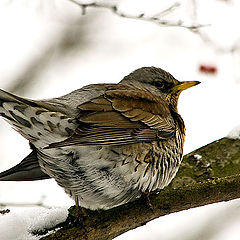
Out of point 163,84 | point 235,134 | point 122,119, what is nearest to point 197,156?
point 235,134

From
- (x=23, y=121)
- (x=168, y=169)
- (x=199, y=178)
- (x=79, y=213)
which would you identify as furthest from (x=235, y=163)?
(x=23, y=121)

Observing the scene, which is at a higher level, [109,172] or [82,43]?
[82,43]

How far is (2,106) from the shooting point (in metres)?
3.15

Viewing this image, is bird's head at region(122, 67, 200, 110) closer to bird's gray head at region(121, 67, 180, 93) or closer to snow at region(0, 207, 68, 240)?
bird's gray head at region(121, 67, 180, 93)

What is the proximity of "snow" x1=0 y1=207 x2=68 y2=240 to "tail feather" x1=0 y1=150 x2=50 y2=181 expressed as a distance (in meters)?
0.32

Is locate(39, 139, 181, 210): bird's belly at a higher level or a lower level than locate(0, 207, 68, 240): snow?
higher

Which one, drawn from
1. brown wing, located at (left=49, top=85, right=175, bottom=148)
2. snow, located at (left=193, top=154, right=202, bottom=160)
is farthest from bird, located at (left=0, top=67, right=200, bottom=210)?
snow, located at (left=193, top=154, right=202, bottom=160)

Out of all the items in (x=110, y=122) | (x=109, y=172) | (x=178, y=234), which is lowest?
(x=178, y=234)

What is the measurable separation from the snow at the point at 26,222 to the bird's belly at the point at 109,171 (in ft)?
0.82

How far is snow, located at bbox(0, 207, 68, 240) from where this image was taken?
3.66m

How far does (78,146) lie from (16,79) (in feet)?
7.26

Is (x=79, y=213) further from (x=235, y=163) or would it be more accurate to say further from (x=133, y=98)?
(x=235, y=163)

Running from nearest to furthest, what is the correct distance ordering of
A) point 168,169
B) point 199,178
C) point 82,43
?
1. point 168,169
2. point 199,178
3. point 82,43

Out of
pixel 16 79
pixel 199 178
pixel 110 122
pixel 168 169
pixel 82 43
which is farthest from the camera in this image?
pixel 82 43
